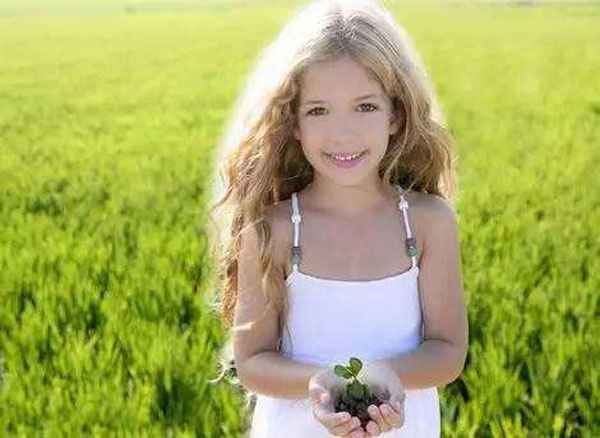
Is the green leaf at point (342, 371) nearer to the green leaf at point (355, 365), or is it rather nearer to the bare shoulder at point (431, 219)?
the green leaf at point (355, 365)

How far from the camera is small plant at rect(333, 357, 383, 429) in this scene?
1678mm

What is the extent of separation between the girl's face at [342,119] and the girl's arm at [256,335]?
15cm

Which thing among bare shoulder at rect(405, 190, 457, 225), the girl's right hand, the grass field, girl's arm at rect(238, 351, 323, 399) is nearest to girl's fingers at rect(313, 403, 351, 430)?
the girl's right hand

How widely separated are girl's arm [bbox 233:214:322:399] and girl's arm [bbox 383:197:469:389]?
Answer: 0.19 metres

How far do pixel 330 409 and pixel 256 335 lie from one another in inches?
12.2

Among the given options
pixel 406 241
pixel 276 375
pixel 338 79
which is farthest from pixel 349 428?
pixel 338 79

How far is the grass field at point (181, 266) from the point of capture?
9.75 feet

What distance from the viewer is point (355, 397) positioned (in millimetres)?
1686

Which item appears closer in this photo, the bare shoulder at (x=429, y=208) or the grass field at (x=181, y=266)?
the bare shoulder at (x=429, y=208)

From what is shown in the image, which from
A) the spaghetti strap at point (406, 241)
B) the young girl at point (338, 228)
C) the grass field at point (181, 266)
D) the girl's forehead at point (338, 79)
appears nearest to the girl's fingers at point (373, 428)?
the young girl at point (338, 228)

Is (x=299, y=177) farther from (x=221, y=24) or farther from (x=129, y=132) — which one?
(x=221, y=24)

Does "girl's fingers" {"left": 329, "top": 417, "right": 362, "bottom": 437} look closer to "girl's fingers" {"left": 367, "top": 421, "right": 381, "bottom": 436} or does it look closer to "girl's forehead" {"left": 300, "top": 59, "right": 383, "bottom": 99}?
"girl's fingers" {"left": 367, "top": 421, "right": 381, "bottom": 436}

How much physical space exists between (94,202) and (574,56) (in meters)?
13.8

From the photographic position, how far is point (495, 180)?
655 cm
